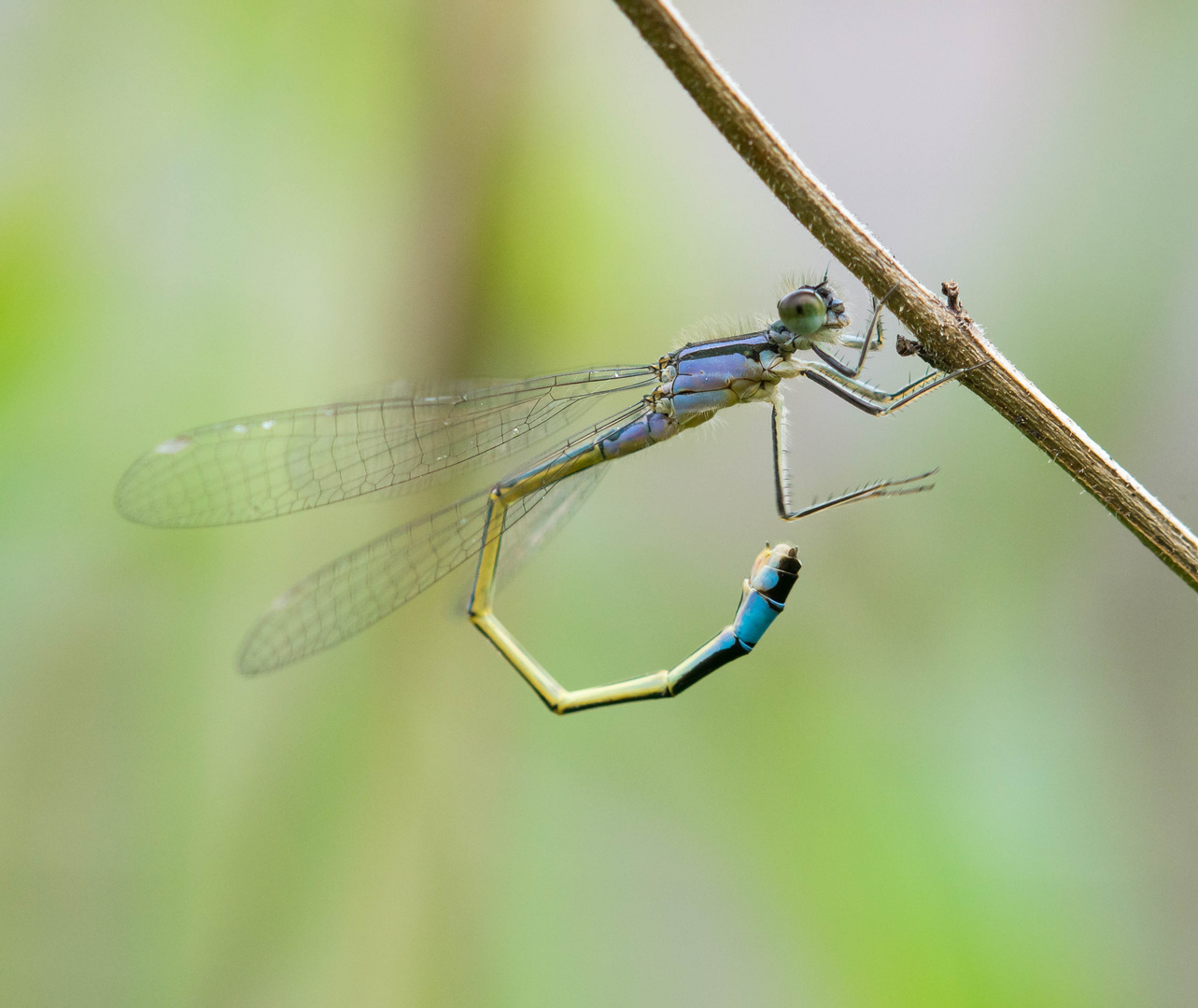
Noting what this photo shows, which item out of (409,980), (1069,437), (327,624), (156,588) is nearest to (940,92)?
(1069,437)

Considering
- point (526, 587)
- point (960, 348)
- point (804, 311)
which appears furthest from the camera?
point (526, 587)

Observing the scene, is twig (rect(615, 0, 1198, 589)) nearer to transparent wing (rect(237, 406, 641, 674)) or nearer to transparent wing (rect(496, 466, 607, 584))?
transparent wing (rect(237, 406, 641, 674))

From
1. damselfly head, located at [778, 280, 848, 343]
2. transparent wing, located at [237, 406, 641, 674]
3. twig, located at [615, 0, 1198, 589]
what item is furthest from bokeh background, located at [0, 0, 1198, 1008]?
twig, located at [615, 0, 1198, 589]

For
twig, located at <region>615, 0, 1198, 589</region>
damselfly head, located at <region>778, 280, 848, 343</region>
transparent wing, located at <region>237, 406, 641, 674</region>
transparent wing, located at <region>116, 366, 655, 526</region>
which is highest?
transparent wing, located at <region>116, 366, 655, 526</region>

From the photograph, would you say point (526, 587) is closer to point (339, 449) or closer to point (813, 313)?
point (339, 449)

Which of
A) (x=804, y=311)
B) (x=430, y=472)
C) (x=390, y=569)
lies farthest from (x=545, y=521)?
(x=804, y=311)

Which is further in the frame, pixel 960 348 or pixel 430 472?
pixel 430 472

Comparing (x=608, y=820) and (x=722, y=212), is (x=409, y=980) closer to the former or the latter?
(x=608, y=820)
